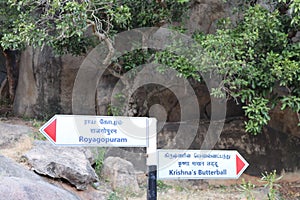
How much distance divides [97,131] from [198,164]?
1064 mm

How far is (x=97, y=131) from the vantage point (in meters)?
3.48

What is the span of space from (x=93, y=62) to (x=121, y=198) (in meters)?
4.55

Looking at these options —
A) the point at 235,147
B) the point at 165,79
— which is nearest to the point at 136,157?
the point at 165,79

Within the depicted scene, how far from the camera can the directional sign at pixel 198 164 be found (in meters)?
3.43

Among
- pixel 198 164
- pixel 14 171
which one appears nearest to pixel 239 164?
pixel 198 164

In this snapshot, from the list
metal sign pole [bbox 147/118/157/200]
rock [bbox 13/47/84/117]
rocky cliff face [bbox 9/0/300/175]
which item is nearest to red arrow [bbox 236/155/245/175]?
metal sign pole [bbox 147/118/157/200]

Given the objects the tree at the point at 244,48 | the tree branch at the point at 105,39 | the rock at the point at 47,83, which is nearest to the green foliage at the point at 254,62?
the tree at the point at 244,48

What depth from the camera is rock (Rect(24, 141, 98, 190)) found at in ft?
17.9

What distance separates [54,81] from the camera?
35.2 ft

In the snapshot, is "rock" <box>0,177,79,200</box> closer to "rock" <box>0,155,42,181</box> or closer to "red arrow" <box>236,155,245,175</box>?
"rock" <box>0,155,42,181</box>

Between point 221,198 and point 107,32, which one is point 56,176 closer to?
point 107,32

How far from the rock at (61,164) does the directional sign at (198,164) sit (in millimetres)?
2530

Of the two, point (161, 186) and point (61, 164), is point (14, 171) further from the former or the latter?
point (161, 186)

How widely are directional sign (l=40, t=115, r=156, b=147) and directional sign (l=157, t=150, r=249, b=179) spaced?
29 centimetres
